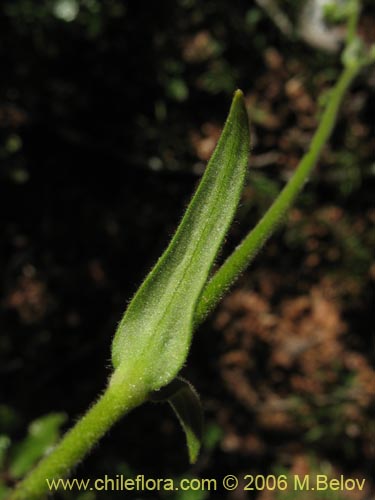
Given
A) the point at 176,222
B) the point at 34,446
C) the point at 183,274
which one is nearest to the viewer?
the point at 183,274

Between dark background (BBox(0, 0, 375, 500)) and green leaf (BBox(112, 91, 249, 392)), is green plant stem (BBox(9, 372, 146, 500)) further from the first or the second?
dark background (BBox(0, 0, 375, 500))

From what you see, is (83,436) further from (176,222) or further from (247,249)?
(176,222)

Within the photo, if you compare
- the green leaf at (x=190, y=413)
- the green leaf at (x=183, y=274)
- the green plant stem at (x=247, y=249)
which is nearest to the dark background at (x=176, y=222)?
the green plant stem at (x=247, y=249)

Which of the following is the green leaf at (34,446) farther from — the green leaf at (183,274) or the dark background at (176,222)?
the green leaf at (183,274)

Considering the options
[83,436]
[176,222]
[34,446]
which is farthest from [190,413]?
[176,222]

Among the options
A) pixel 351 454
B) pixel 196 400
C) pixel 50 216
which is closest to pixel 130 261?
pixel 50 216

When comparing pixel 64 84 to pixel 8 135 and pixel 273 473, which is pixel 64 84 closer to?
pixel 8 135

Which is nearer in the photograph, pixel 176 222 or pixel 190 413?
pixel 190 413
